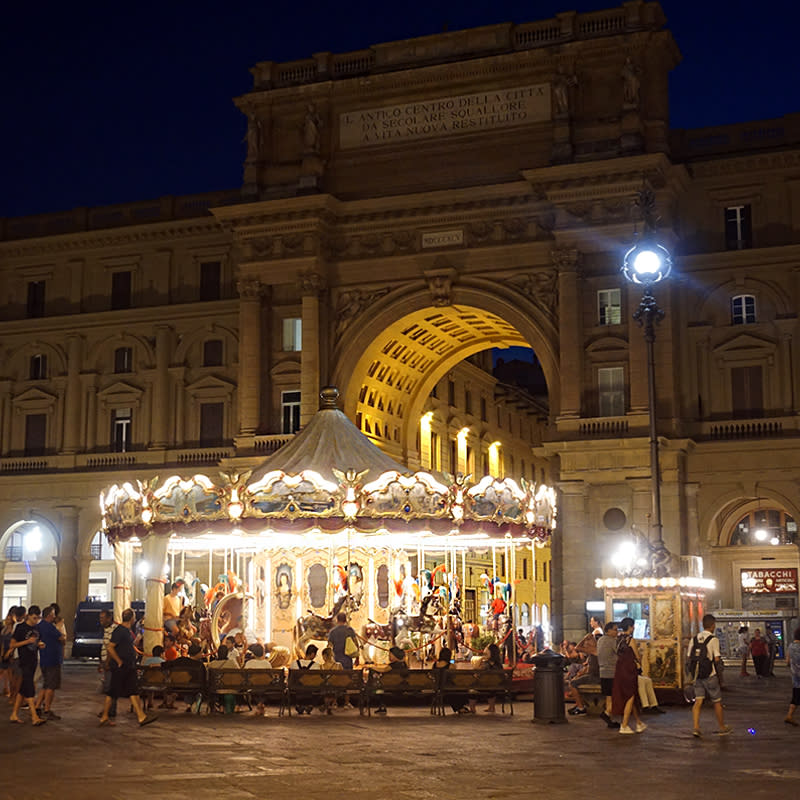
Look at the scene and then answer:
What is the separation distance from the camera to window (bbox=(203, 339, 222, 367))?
52594 millimetres

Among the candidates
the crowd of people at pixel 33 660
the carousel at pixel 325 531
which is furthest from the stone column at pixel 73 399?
the crowd of people at pixel 33 660

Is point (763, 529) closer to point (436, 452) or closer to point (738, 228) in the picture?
point (738, 228)

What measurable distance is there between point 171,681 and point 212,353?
28645mm

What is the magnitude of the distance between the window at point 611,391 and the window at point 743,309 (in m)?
4.35

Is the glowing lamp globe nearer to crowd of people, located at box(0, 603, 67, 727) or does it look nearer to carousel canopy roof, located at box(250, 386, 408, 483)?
carousel canopy roof, located at box(250, 386, 408, 483)

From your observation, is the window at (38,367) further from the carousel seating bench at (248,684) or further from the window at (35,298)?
the carousel seating bench at (248,684)

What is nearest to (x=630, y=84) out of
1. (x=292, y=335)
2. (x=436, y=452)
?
(x=292, y=335)

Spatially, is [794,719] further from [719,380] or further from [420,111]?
[420,111]

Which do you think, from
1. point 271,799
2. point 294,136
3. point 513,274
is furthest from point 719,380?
point 271,799

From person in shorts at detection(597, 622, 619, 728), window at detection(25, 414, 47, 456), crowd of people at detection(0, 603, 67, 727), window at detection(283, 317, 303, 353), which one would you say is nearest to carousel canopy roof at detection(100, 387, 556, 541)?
crowd of people at detection(0, 603, 67, 727)

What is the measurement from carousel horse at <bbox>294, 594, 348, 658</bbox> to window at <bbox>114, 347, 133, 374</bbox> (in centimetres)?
2745

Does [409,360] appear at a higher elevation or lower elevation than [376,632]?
higher

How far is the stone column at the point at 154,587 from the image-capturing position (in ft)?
95.2

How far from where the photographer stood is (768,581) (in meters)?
48.8
